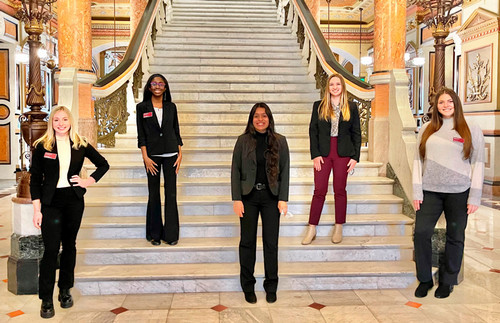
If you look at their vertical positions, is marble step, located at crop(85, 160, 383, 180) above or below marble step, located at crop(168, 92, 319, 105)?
below

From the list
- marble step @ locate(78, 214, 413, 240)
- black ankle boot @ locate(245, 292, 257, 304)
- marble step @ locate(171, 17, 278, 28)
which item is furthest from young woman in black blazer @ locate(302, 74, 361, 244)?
marble step @ locate(171, 17, 278, 28)

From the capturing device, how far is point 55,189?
11.8ft

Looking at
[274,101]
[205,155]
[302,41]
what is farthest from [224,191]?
[302,41]

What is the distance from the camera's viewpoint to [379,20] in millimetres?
5816

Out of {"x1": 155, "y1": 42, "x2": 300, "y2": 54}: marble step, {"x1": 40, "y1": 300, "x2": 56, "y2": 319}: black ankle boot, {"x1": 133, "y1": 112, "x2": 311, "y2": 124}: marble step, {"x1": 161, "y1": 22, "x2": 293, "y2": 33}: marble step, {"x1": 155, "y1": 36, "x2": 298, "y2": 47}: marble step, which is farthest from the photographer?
{"x1": 161, "y1": 22, "x2": 293, "y2": 33}: marble step

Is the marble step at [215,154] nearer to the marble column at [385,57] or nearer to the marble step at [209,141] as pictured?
the marble step at [209,141]

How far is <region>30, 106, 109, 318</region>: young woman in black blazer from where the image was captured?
3574 mm

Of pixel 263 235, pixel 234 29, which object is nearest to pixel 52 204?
pixel 263 235

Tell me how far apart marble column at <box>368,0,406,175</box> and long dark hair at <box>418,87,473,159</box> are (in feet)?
5.44

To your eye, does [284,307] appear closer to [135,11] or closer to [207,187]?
[207,187]

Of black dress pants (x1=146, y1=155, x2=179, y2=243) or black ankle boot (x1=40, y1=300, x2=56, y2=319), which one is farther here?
black dress pants (x1=146, y1=155, x2=179, y2=243)

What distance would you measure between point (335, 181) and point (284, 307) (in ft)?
4.21

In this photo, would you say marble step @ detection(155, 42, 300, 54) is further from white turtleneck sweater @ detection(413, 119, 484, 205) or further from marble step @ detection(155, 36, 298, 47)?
white turtleneck sweater @ detection(413, 119, 484, 205)

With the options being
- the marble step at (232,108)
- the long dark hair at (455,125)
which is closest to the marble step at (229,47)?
the marble step at (232,108)
